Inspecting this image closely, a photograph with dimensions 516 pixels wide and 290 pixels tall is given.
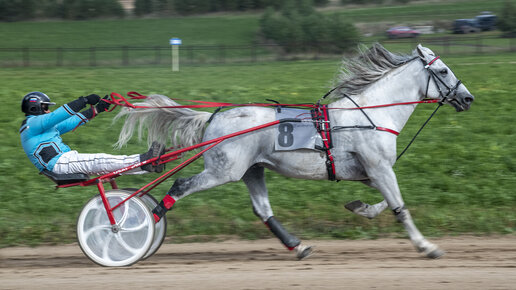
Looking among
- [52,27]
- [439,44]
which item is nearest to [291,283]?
[439,44]

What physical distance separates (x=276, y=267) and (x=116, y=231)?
4.93 ft

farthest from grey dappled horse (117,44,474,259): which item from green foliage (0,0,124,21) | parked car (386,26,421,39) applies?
Answer: green foliage (0,0,124,21)

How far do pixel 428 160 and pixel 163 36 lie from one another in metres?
37.8

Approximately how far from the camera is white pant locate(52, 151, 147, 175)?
5.72 meters

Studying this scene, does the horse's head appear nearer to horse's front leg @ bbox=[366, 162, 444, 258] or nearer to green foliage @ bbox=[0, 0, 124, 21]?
horse's front leg @ bbox=[366, 162, 444, 258]

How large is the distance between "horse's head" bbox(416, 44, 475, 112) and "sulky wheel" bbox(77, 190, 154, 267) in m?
2.98

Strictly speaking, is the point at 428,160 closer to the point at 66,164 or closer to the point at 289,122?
the point at 289,122

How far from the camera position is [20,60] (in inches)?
1211

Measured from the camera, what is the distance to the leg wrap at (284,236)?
6.02 metres

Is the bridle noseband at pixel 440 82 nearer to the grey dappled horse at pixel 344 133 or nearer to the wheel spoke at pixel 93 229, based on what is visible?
the grey dappled horse at pixel 344 133

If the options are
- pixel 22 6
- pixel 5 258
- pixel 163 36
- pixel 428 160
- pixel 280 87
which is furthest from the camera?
pixel 22 6

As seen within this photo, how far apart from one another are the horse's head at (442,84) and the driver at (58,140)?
8.86 feet

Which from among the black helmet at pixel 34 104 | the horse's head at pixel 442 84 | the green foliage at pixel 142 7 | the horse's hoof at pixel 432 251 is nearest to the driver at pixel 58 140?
the black helmet at pixel 34 104

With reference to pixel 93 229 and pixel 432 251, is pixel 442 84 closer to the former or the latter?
pixel 432 251
